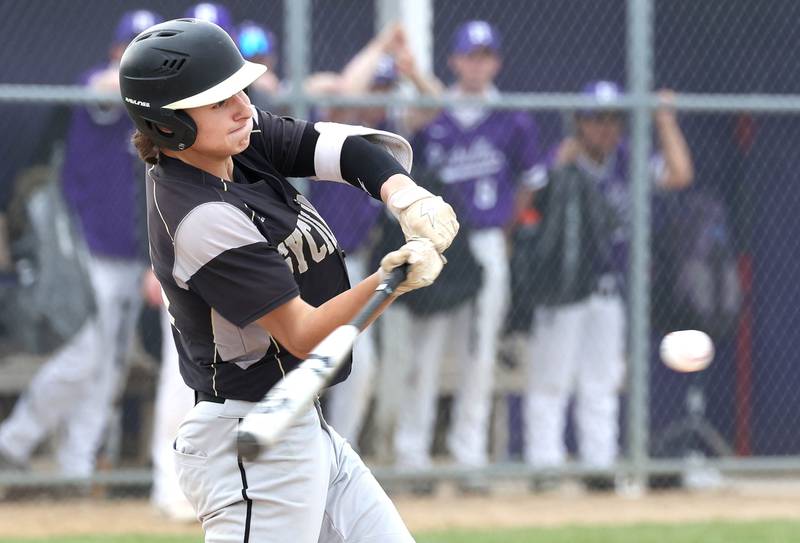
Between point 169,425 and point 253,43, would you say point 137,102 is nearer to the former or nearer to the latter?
point 169,425

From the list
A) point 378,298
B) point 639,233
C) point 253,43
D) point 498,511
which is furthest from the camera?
point 639,233

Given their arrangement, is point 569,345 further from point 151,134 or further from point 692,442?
point 151,134

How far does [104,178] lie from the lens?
21.4 feet

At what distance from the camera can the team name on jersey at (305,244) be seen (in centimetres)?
309

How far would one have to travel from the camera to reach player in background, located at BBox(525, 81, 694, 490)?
687 cm

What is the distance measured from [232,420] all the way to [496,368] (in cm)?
435

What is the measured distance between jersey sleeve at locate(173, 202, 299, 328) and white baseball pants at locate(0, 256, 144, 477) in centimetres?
371

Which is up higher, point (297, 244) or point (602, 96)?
point (602, 96)

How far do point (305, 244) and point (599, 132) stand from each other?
13.7 feet

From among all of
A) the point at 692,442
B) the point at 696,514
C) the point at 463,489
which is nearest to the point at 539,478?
the point at 463,489

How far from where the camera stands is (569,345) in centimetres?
690

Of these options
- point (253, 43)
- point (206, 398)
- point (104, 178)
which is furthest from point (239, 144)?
point (104, 178)

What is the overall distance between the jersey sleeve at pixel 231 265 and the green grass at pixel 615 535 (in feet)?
9.35

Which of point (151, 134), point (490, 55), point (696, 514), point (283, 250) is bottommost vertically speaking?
point (696, 514)
